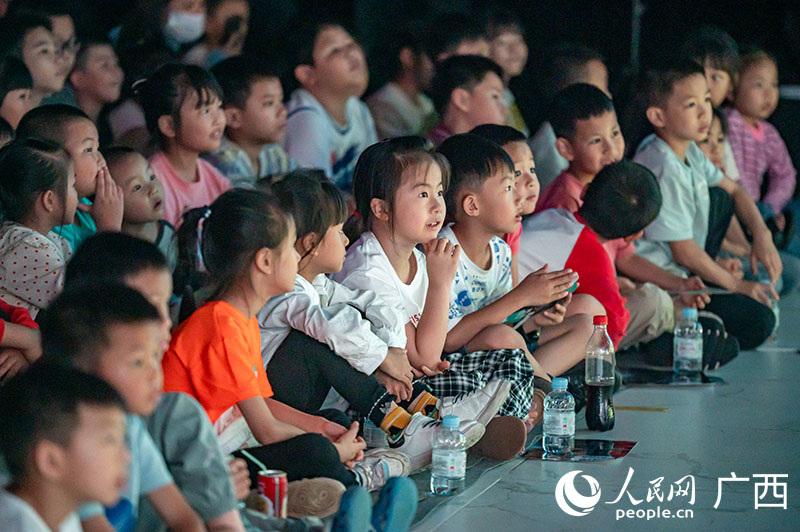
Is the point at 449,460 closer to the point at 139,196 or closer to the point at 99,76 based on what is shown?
the point at 139,196

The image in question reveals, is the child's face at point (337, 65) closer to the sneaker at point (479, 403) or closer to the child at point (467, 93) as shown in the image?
the child at point (467, 93)

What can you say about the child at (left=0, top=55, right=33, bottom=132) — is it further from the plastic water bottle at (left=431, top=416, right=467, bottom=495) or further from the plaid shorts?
the plastic water bottle at (left=431, top=416, right=467, bottom=495)

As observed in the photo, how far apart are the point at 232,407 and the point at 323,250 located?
0.52 m

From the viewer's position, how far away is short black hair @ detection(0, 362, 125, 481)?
1.32 m

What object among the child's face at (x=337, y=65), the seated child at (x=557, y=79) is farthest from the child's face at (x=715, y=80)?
the child's face at (x=337, y=65)

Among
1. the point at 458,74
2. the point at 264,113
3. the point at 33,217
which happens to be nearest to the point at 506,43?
the point at 458,74

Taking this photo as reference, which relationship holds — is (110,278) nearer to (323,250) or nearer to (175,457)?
(175,457)

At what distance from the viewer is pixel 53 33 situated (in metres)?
3.59

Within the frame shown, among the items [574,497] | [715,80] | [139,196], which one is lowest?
[574,497]

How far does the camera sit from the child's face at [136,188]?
298cm

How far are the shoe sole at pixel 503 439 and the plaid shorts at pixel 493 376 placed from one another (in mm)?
113

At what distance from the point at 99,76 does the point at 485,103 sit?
1.44m

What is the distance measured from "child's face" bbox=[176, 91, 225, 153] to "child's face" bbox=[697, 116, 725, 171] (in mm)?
2223

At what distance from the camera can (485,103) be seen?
13.5ft
